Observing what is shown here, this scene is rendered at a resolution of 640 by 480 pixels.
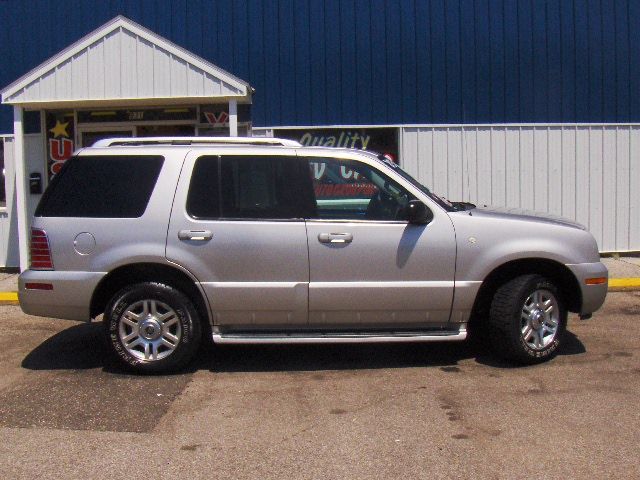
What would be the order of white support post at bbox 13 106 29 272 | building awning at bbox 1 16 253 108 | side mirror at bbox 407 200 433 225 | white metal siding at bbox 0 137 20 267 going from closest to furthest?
1. side mirror at bbox 407 200 433 225
2. building awning at bbox 1 16 253 108
3. white support post at bbox 13 106 29 272
4. white metal siding at bbox 0 137 20 267

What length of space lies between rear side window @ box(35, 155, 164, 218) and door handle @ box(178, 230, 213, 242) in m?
0.39

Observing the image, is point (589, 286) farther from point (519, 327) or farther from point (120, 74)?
point (120, 74)

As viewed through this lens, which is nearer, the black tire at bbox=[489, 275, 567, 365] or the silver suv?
the silver suv

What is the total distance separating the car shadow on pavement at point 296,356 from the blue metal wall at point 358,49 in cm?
569

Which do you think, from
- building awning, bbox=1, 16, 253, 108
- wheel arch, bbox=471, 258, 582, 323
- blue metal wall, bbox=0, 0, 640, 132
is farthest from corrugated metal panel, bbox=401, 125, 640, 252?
wheel arch, bbox=471, 258, 582, 323

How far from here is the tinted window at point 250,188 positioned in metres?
6.82

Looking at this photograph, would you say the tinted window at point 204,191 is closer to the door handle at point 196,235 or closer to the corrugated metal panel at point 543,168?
the door handle at point 196,235

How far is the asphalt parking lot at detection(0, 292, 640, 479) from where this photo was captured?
491 centimetres

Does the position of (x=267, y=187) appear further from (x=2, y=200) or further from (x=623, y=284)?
(x=2, y=200)

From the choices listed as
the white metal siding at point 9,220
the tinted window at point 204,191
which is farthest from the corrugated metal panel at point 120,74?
the tinted window at point 204,191

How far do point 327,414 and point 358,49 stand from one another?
8238 mm

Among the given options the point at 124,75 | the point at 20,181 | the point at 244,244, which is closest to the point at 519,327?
the point at 244,244

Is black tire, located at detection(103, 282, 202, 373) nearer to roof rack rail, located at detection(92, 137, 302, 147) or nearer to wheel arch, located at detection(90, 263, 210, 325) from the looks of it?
wheel arch, located at detection(90, 263, 210, 325)

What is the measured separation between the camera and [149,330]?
22.3ft
